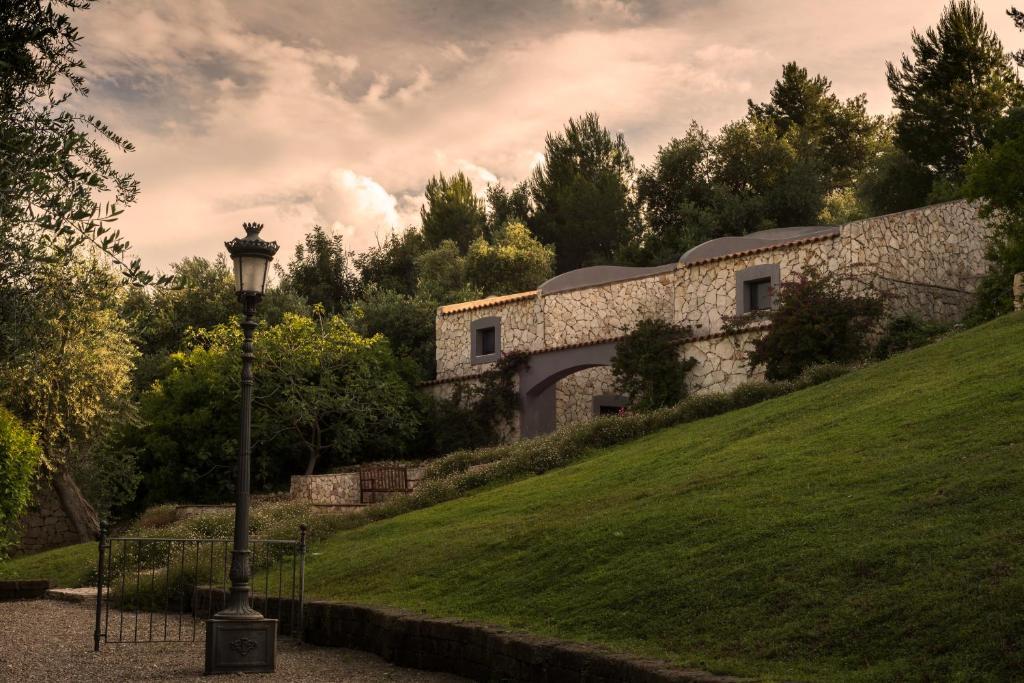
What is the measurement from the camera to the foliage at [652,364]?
27.0 metres

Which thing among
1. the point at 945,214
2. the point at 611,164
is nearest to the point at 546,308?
the point at 945,214

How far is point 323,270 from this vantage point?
2024 inches

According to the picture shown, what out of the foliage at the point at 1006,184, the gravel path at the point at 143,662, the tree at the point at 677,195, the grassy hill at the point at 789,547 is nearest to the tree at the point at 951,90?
the tree at the point at 677,195

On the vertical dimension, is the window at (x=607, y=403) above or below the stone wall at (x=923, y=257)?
below

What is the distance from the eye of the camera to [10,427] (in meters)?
17.4

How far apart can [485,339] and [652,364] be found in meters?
7.75

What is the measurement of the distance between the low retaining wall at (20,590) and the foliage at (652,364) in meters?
13.6

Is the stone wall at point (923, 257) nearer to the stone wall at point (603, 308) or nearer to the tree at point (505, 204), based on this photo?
the stone wall at point (603, 308)

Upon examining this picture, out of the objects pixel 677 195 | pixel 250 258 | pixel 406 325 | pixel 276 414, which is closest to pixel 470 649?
pixel 250 258

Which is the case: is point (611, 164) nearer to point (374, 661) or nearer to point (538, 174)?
point (538, 174)

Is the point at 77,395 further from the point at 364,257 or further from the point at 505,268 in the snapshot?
the point at 364,257

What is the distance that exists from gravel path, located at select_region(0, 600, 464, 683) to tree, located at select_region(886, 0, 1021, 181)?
3289 cm

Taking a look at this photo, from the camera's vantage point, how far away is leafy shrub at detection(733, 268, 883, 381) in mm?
24219

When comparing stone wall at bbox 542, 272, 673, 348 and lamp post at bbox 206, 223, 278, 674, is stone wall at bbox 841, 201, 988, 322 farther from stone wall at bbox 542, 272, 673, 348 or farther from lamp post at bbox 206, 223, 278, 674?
lamp post at bbox 206, 223, 278, 674
